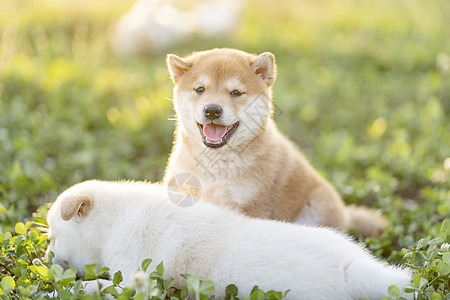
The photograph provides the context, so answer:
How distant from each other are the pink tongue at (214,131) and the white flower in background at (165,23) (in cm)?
584

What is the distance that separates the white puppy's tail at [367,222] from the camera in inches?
160

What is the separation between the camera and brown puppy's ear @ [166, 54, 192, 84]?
373cm

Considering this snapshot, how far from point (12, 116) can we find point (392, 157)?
13.5 ft

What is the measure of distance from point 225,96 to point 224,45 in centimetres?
590

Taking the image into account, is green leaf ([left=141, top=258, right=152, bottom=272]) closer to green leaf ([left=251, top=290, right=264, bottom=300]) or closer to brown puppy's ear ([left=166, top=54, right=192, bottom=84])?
green leaf ([left=251, top=290, right=264, bottom=300])

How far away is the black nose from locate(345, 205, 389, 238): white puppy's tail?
4.65 feet

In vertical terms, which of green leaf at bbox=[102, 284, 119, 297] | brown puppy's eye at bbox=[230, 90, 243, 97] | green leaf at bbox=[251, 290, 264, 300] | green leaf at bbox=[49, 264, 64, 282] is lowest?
green leaf at bbox=[102, 284, 119, 297]

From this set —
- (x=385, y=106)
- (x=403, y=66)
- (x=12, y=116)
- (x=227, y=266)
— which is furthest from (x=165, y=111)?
(x=403, y=66)

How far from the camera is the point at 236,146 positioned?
3.68 metres

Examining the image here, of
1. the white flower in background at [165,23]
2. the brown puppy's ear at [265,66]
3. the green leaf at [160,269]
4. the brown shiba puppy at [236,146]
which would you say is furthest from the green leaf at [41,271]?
the white flower in background at [165,23]

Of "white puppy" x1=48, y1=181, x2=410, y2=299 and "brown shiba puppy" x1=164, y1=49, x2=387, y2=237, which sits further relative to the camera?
"brown shiba puppy" x1=164, y1=49, x2=387, y2=237

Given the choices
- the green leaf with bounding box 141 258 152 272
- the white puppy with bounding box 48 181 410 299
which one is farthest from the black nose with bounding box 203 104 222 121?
the green leaf with bounding box 141 258 152 272

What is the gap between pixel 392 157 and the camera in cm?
541

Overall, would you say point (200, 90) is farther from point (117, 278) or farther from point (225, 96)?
point (117, 278)
